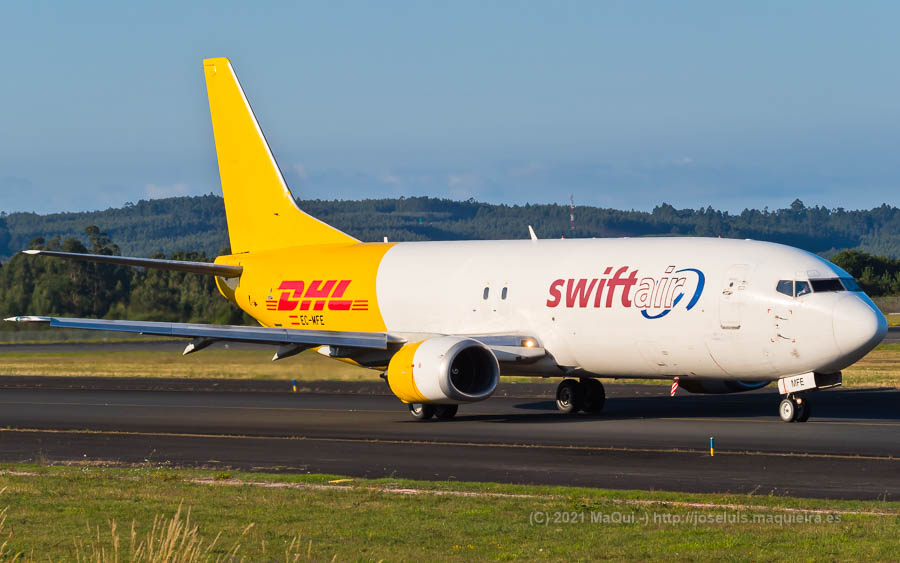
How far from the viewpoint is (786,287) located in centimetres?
2550

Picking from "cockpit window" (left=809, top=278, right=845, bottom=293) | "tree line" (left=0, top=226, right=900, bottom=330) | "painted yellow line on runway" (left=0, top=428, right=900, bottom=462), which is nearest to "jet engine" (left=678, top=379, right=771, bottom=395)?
"cockpit window" (left=809, top=278, right=845, bottom=293)

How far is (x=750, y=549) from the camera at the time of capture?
40.6 ft

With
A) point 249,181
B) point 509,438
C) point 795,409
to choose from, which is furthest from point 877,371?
point 509,438

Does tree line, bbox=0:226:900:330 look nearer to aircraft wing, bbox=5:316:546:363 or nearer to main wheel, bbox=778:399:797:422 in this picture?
aircraft wing, bbox=5:316:546:363

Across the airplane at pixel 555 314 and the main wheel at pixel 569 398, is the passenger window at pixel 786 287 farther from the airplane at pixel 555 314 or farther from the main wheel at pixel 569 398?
the main wheel at pixel 569 398

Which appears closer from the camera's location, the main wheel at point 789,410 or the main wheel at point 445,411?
the main wheel at point 789,410

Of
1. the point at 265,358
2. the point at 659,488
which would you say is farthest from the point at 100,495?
the point at 265,358

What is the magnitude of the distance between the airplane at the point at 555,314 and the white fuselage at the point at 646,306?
0.03 metres

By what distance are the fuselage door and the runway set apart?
223 cm

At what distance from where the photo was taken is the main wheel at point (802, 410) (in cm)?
2639

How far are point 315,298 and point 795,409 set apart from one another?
14.2 m

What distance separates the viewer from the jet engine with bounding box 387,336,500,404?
27.3 meters

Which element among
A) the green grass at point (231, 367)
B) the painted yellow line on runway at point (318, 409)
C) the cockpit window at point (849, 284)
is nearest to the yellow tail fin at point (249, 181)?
the green grass at point (231, 367)

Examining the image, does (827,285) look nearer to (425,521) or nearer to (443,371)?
(443,371)
